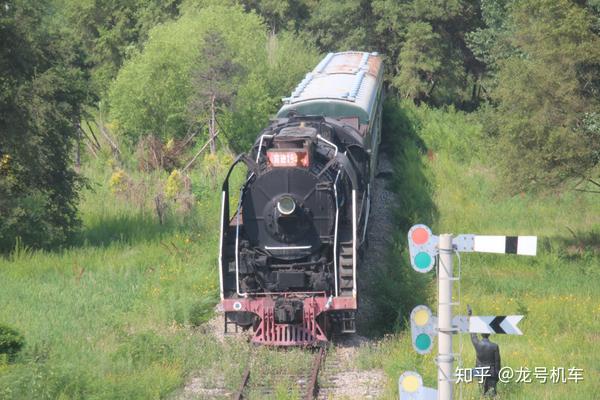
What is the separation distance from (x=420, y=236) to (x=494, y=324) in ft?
3.05

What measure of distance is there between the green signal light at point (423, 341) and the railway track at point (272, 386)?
17.3ft

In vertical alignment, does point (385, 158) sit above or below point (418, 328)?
below

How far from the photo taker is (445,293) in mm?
7066

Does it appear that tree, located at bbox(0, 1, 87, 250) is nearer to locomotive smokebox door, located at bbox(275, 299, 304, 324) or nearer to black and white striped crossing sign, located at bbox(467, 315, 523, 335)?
locomotive smokebox door, located at bbox(275, 299, 304, 324)

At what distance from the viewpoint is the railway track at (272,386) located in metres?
12.5

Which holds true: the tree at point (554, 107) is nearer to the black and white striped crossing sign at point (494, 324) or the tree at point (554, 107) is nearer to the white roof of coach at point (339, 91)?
the white roof of coach at point (339, 91)

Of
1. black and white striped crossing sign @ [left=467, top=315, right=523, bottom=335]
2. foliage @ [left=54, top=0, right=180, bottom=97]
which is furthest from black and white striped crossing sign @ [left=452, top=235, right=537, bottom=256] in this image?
foliage @ [left=54, top=0, right=180, bottom=97]

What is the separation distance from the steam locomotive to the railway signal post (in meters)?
6.99

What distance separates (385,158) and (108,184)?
8.85 metres

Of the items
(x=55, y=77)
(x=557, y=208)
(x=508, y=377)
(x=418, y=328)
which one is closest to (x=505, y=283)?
(x=508, y=377)

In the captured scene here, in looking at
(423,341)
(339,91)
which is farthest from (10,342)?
(339,91)

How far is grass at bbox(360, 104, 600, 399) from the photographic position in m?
13.2

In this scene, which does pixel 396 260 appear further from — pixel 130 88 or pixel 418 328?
pixel 130 88

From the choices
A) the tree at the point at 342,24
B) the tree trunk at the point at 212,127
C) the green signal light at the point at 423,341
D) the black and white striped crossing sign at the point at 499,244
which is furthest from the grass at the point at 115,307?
the tree at the point at 342,24
